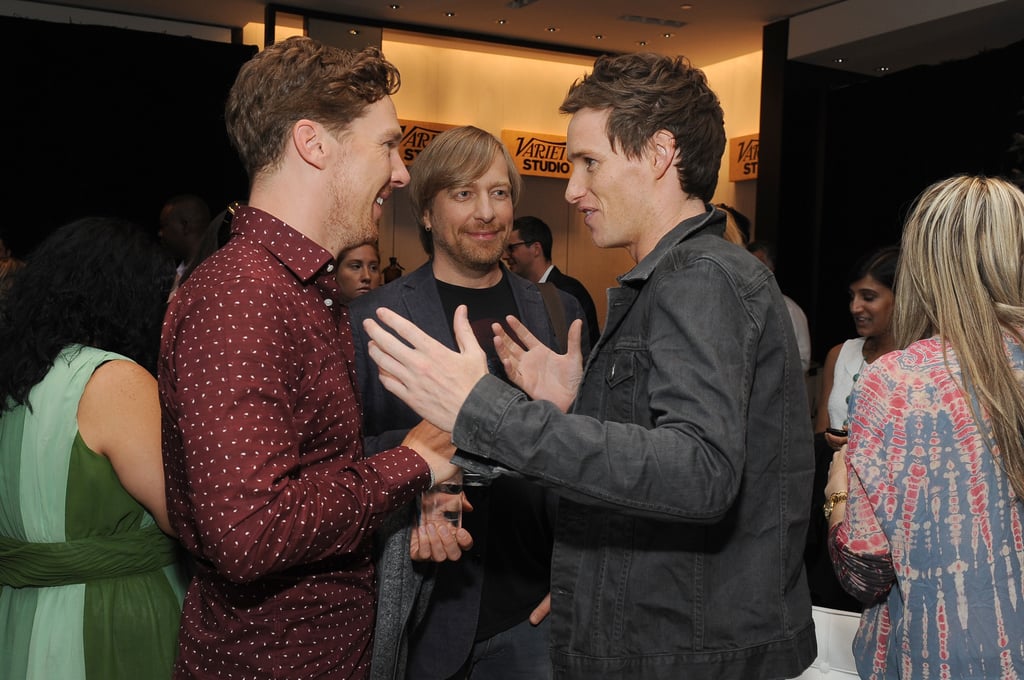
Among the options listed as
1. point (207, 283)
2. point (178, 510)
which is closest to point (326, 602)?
point (178, 510)

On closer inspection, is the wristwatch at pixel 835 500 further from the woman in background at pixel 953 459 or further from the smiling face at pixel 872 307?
the smiling face at pixel 872 307

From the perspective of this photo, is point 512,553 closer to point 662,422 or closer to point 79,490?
point 79,490

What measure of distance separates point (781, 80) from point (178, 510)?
8.22 meters

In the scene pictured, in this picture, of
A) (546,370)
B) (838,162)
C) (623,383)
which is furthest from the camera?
(838,162)

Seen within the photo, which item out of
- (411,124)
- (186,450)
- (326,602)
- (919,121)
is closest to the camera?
(186,450)

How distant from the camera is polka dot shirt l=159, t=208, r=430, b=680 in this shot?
1.37 metres

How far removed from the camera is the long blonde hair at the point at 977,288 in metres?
1.67

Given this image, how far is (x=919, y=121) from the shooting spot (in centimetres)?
803

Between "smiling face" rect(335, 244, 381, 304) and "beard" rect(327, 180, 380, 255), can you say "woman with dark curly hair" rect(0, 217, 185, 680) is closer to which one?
"beard" rect(327, 180, 380, 255)

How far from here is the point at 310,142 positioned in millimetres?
1685

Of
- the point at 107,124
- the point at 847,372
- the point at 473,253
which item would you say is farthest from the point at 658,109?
the point at 107,124

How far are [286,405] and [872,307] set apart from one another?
3.33 meters

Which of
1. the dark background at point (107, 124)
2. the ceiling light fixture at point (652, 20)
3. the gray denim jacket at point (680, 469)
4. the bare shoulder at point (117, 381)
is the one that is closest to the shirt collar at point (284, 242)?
the gray denim jacket at point (680, 469)

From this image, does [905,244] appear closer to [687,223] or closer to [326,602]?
[687,223]
